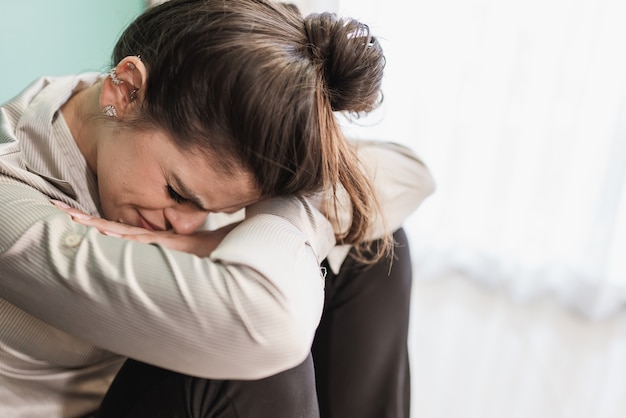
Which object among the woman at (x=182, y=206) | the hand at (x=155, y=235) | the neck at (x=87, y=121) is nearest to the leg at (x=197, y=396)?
the woman at (x=182, y=206)

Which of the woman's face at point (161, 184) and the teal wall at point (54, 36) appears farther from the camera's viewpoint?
the teal wall at point (54, 36)

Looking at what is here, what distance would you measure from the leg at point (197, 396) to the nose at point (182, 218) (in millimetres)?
184

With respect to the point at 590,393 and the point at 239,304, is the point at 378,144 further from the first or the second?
the point at 590,393

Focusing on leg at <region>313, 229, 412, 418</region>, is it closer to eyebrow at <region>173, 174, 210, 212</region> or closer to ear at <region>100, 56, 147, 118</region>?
eyebrow at <region>173, 174, 210, 212</region>

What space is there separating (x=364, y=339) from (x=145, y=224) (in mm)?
394

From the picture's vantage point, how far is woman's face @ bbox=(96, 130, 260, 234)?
0.78 meters

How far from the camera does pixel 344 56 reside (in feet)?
2.50

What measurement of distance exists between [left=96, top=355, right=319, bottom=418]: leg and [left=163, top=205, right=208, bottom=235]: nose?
0.18 m

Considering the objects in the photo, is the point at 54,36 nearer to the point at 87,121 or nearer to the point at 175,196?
the point at 87,121

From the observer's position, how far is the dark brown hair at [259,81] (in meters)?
0.72

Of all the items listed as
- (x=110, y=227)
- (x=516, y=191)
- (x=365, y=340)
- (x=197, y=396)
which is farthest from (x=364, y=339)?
(x=516, y=191)

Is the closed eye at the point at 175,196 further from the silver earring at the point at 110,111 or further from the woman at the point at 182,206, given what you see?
the silver earring at the point at 110,111

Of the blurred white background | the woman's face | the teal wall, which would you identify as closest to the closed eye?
the woman's face

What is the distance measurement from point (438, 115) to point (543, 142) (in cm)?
28
